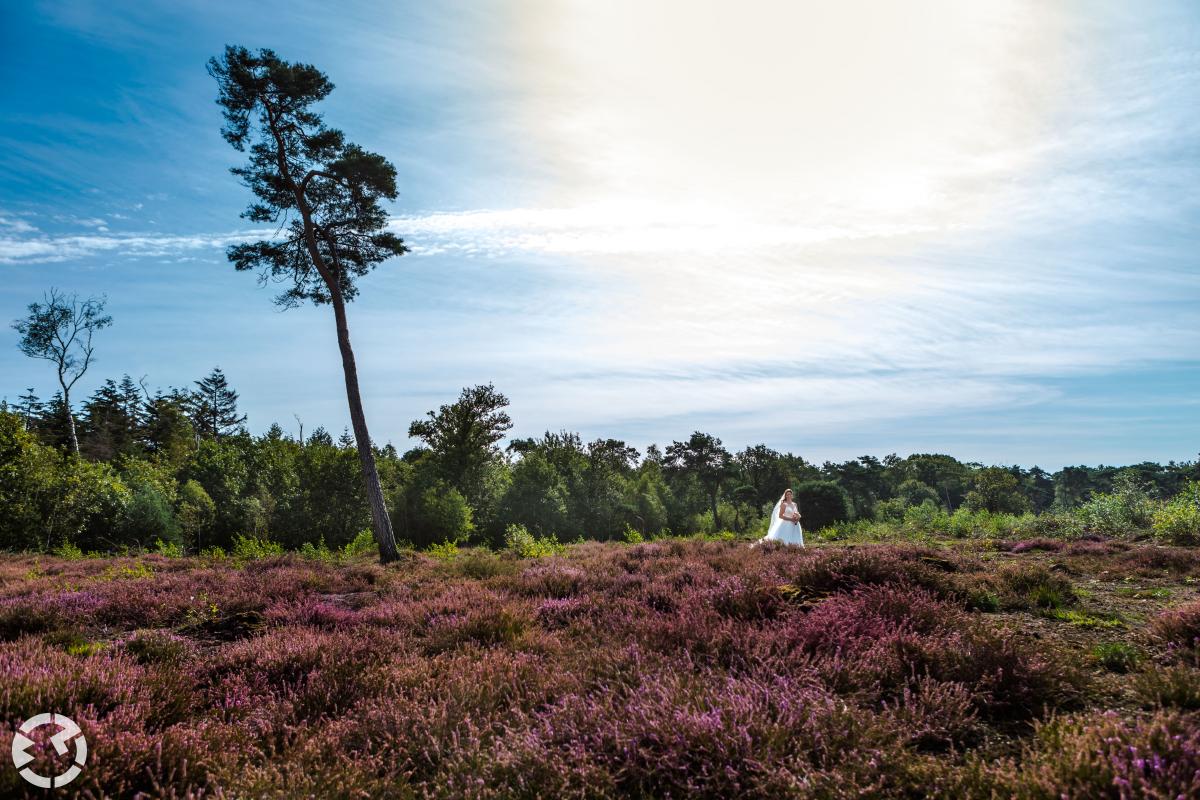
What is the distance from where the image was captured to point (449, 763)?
2758 millimetres

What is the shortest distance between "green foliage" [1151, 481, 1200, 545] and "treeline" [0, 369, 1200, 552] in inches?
82.0

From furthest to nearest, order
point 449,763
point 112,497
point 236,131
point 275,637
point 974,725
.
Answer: point 112,497 → point 236,131 → point 275,637 → point 974,725 → point 449,763

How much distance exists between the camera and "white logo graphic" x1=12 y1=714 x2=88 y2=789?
2546 millimetres

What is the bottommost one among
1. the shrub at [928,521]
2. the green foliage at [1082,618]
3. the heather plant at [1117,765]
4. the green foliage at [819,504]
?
the green foliage at [819,504]

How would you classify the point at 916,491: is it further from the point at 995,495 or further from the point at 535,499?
the point at 535,499

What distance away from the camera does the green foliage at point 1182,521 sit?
567 inches

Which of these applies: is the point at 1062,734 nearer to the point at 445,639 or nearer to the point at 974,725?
the point at 974,725

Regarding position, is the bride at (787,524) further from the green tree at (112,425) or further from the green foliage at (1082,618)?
the green tree at (112,425)

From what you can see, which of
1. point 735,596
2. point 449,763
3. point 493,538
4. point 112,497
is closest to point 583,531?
point 493,538

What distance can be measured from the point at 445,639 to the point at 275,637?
64.1 inches

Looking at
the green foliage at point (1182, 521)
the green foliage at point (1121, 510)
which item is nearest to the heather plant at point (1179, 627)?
the green foliage at point (1182, 521)

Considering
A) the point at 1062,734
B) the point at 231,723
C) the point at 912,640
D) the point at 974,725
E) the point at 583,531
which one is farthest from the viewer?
the point at 583,531

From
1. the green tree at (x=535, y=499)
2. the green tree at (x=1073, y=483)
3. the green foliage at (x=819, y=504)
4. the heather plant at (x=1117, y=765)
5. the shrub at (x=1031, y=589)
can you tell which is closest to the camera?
the heather plant at (x=1117, y=765)

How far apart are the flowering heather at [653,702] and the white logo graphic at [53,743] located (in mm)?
48
